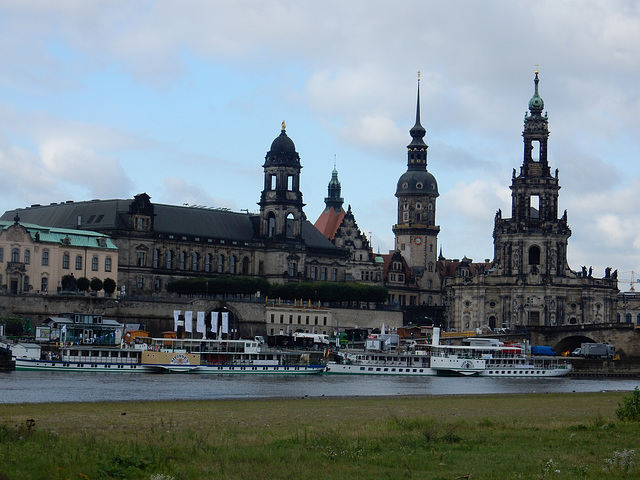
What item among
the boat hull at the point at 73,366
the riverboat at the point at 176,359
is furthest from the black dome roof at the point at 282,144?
the boat hull at the point at 73,366

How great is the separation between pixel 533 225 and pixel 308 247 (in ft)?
105

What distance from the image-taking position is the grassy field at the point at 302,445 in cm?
2930

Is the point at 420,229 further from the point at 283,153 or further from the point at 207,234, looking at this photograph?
the point at 207,234

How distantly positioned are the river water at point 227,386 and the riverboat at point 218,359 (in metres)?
2.89

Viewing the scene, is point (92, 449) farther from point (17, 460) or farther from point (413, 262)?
point (413, 262)

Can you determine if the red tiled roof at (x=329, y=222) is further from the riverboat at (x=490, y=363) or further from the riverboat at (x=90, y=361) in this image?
the riverboat at (x=90, y=361)

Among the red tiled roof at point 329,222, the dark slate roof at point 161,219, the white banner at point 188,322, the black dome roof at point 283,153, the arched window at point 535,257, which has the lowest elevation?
the white banner at point 188,322

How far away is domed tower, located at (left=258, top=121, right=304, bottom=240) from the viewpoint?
526ft

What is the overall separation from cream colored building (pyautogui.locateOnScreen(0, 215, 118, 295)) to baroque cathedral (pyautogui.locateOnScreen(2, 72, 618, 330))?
10.8 metres

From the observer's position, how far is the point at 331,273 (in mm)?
171750

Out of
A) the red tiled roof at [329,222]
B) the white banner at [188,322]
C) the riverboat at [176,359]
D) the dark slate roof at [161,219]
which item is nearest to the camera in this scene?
the riverboat at [176,359]

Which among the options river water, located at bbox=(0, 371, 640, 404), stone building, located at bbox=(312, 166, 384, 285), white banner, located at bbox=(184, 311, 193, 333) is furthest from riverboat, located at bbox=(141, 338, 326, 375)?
stone building, located at bbox=(312, 166, 384, 285)

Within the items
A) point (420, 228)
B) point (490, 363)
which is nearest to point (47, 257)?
point (490, 363)

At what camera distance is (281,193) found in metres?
160
